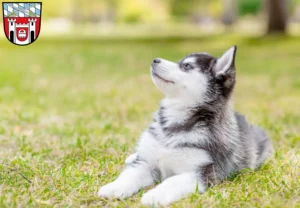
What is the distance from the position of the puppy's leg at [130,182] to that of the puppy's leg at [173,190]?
0.24m

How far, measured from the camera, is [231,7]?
121 ft

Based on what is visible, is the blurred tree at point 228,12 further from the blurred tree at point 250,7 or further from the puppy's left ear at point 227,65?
the puppy's left ear at point 227,65

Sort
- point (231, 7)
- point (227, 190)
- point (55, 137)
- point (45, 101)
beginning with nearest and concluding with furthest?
1. point (227, 190)
2. point (55, 137)
3. point (45, 101)
4. point (231, 7)

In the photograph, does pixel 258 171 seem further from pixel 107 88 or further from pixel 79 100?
pixel 107 88

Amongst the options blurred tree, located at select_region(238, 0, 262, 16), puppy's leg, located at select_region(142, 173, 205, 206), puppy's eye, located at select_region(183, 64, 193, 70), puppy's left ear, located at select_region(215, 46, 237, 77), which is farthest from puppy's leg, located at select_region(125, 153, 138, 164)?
blurred tree, located at select_region(238, 0, 262, 16)

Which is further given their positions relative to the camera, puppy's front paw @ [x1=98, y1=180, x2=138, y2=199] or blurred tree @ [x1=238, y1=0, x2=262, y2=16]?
blurred tree @ [x1=238, y1=0, x2=262, y2=16]

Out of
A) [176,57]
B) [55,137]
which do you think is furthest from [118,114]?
[176,57]

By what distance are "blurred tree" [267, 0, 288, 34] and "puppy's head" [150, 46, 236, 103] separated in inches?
737

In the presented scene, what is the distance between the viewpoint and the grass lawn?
13.7 feet

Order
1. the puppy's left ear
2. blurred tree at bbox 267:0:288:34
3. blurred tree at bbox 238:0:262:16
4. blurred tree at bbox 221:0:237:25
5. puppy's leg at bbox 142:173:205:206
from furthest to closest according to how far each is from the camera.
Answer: blurred tree at bbox 238:0:262:16 < blurred tree at bbox 221:0:237:25 < blurred tree at bbox 267:0:288:34 < the puppy's left ear < puppy's leg at bbox 142:173:205:206

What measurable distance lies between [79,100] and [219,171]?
4.91 m

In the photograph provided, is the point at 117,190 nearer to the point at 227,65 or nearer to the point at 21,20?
the point at 227,65

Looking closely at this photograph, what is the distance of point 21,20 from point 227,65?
2.54m

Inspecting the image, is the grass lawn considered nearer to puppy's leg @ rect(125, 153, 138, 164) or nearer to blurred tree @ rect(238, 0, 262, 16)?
puppy's leg @ rect(125, 153, 138, 164)
